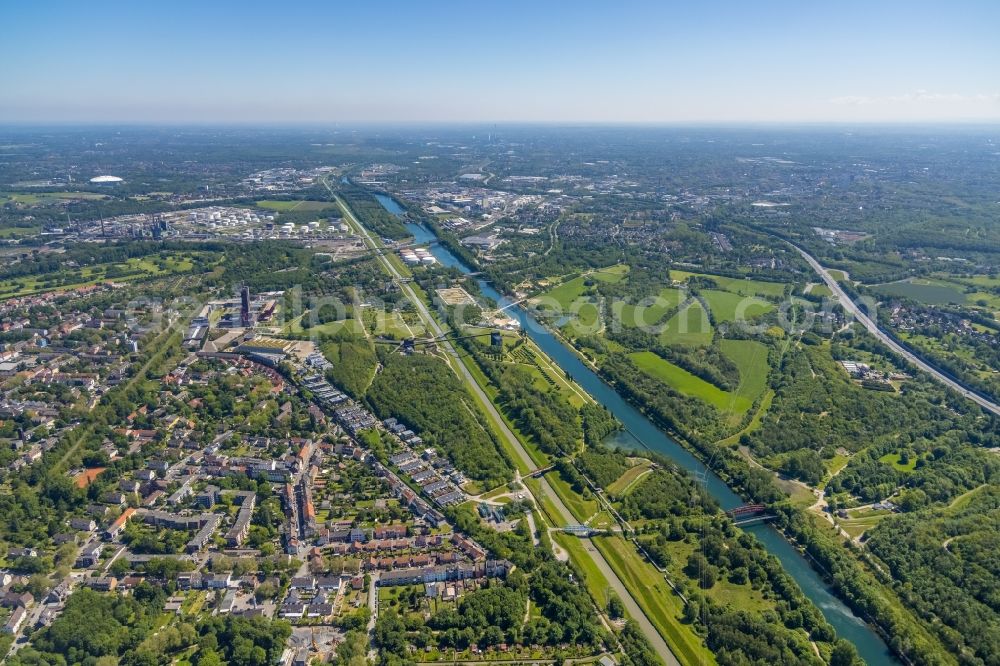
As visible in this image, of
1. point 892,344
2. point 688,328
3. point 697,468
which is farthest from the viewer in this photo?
point 688,328

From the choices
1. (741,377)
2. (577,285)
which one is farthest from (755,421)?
(577,285)

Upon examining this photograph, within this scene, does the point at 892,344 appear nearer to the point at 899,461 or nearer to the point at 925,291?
the point at 925,291

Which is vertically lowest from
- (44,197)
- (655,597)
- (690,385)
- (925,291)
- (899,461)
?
(655,597)

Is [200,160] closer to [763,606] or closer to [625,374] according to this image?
[625,374]

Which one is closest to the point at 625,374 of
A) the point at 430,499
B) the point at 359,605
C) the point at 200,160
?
the point at 430,499

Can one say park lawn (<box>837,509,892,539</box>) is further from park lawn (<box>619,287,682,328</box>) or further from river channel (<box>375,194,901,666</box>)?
park lawn (<box>619,287,682,328</box>)

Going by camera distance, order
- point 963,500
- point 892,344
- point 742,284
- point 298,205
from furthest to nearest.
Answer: point 298,205 → point 742,284 → point 892,344 → point 963,500
